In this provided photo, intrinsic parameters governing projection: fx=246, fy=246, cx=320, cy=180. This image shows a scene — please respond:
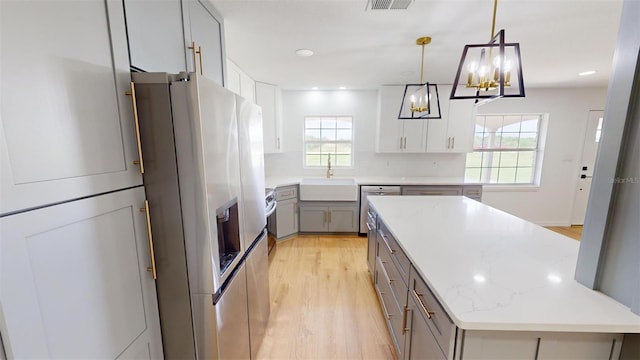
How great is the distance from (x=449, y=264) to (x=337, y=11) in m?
1.69

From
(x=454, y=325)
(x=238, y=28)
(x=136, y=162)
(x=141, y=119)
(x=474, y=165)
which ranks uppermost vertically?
(x=238, y=28)

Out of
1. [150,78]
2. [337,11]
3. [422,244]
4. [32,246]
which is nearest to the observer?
[32,246]

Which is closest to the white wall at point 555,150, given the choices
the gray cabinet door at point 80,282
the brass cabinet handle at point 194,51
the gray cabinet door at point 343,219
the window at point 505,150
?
the window at point 505,150

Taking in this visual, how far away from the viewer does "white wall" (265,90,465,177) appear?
13.5 ft

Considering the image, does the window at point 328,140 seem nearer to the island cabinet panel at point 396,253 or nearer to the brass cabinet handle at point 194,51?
the island cabinet panel at point 396,253

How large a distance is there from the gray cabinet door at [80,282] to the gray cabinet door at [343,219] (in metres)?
2.85

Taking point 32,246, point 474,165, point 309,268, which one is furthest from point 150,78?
point 474,165

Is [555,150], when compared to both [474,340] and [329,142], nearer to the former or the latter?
[329,142]

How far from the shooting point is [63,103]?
713 millimetres

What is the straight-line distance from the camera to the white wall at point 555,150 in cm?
399

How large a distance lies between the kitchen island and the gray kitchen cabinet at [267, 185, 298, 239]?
6.93 ft

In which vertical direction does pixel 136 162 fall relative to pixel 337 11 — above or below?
below

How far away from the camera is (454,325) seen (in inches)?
34.6

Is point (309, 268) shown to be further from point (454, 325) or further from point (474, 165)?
point (474, 165)
